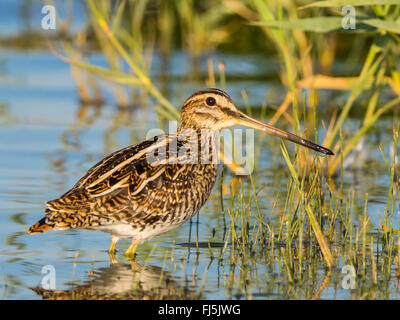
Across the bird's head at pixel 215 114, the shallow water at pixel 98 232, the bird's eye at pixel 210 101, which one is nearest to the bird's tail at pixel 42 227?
the shallow water at pixel 98 232

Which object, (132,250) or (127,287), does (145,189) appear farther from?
(127,287)

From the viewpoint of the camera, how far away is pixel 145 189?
21.2 ft

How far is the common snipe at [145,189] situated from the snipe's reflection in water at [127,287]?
14.0 inches

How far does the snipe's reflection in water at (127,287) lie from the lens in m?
5.68

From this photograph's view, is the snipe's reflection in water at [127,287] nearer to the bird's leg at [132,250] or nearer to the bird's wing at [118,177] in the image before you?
the bird's leg at [132,250]

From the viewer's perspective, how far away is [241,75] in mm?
14320

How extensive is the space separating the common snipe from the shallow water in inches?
12.1

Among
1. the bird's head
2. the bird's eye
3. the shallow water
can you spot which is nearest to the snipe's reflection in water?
the shallow water

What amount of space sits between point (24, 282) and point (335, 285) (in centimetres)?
207

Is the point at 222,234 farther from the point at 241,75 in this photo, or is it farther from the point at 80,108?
the point at 241,75

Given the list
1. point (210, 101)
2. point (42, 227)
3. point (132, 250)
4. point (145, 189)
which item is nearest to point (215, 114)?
point (210, 101)

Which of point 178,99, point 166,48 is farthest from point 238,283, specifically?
point 166,48

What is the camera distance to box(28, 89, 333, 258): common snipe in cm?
624

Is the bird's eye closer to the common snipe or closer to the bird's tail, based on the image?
the common snipe
